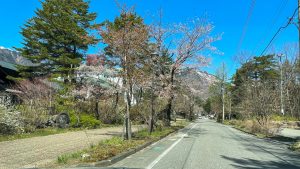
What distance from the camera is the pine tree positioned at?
125 feet

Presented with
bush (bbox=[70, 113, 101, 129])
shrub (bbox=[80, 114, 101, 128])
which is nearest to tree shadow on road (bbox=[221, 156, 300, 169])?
bush (bbox=[70, 113, 101, 129])

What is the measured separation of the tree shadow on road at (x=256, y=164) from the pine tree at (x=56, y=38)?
28.2 metres

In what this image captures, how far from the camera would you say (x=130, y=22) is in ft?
55.8

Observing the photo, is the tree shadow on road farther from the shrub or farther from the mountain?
the mountain

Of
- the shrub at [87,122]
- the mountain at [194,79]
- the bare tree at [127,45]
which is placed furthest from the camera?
the mountain at [194,79]

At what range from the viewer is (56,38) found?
38.5 metres

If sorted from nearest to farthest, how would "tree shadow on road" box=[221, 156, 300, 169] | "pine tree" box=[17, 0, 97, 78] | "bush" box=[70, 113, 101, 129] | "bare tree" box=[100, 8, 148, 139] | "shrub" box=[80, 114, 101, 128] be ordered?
"tree shadow on road" box=[221, 156, 300, 169] < "bare tree" box=[100, 8, 148, 139] < "bush" box=[70, 113, 101, 129] < "shrub" box=[80, 114, 101, 128] < "pine tree" box=[17, 0, 97, 78]

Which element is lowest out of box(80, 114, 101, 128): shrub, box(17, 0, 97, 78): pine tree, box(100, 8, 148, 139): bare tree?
box(80, 114, 101, 128): shrub

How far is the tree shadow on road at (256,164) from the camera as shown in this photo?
406 inches

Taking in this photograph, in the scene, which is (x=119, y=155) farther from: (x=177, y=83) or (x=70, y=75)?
(x=70, y=75)

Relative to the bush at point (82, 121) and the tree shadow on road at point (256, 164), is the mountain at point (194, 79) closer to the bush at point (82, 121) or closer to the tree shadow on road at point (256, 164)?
the bush at point (82, 121)

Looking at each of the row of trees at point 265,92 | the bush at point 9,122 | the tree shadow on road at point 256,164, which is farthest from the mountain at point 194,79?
the tree shadow on road at point 256,164

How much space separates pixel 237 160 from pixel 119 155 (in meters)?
4.00

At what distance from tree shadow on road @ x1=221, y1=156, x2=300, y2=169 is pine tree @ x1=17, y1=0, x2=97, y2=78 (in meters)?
28.2
